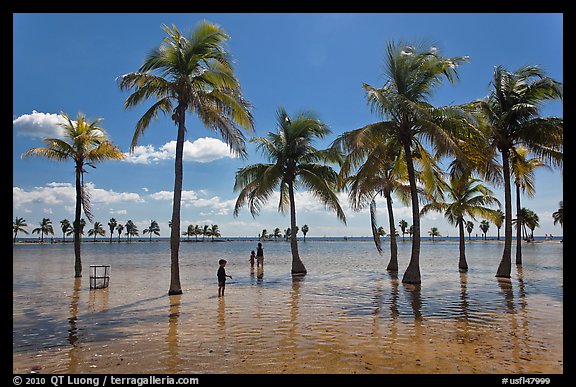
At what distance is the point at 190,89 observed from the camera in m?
15.7

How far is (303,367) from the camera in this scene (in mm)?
7148

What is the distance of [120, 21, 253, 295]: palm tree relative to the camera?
52.0 ft

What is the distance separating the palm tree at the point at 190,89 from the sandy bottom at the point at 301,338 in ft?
16.2

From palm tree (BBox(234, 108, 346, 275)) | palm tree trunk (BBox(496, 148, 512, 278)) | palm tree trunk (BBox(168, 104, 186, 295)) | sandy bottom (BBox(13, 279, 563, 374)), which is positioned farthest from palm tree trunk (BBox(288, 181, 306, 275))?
palm tree trunk (BBox(496, 148, 512, 278))

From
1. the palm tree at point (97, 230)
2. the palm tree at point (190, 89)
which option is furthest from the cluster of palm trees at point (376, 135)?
the palm tree at point (97, 230)

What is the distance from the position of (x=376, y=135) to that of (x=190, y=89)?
8.80 metres

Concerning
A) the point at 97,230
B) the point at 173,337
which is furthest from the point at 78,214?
the point at 97,230

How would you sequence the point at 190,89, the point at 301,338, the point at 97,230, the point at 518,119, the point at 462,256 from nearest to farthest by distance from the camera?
the point at 301,338, the point at 190,89, the point at 518,119, the point at 462,256, the point at 97,230

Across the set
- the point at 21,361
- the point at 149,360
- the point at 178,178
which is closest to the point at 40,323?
the point at 21,361

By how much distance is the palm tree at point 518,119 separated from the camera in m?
19.3

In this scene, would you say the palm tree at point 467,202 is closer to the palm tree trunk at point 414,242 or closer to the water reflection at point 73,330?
the palm tree trunk at point 414,242

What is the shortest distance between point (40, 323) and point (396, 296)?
11.7 meters

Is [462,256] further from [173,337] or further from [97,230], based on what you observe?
[97,230]
